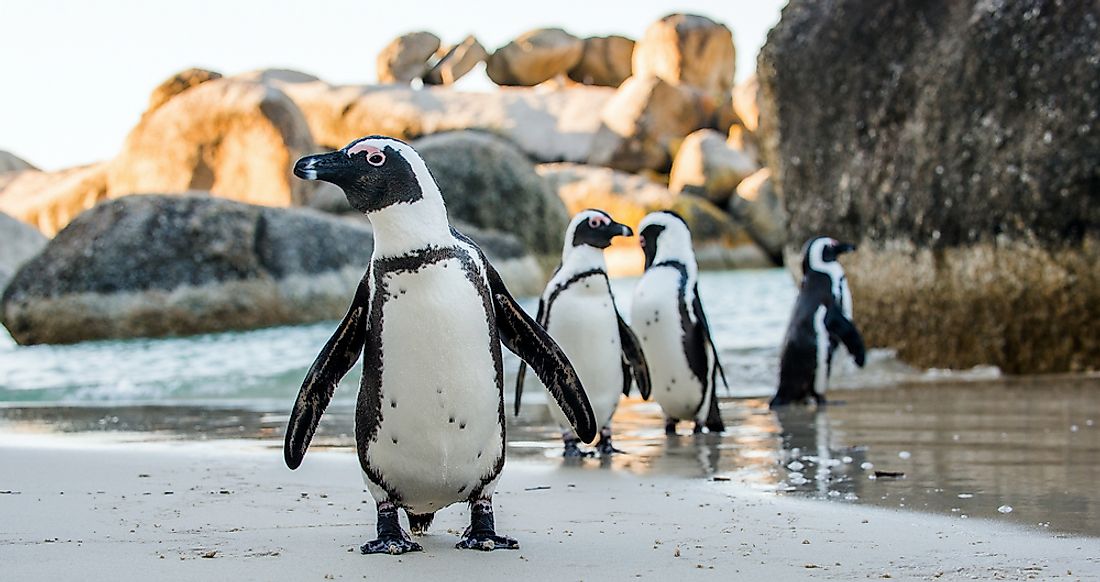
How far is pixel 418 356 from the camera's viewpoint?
10.7ft

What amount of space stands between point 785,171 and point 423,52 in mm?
54344

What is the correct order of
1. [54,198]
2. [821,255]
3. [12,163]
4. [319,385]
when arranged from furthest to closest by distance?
1. [12,163]
2. [54,198]
3. [821,255]
4. [319,385]

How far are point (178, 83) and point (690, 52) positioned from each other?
28.3 metres

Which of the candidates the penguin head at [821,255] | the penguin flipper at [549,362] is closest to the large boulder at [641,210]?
the penguin head at [821,255]

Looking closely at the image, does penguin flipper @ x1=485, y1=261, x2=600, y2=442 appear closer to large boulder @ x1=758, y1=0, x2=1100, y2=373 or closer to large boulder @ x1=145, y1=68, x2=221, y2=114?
large boulder @ x1=758, y1=0, x2=1100, y2=373

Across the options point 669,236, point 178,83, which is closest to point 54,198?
point 178,83

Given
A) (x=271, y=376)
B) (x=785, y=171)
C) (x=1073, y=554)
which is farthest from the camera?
(x=785, y=171)

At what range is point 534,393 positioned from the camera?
8797 millimetres

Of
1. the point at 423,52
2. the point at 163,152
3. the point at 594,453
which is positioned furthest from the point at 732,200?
the point at 594,453

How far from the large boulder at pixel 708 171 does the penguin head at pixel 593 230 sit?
111 feet

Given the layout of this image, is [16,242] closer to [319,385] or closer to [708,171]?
[708,171]

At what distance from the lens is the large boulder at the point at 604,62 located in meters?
64.2

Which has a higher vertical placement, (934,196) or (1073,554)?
(934,196)

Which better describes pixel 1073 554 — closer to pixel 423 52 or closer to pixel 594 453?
pixel 594 453
